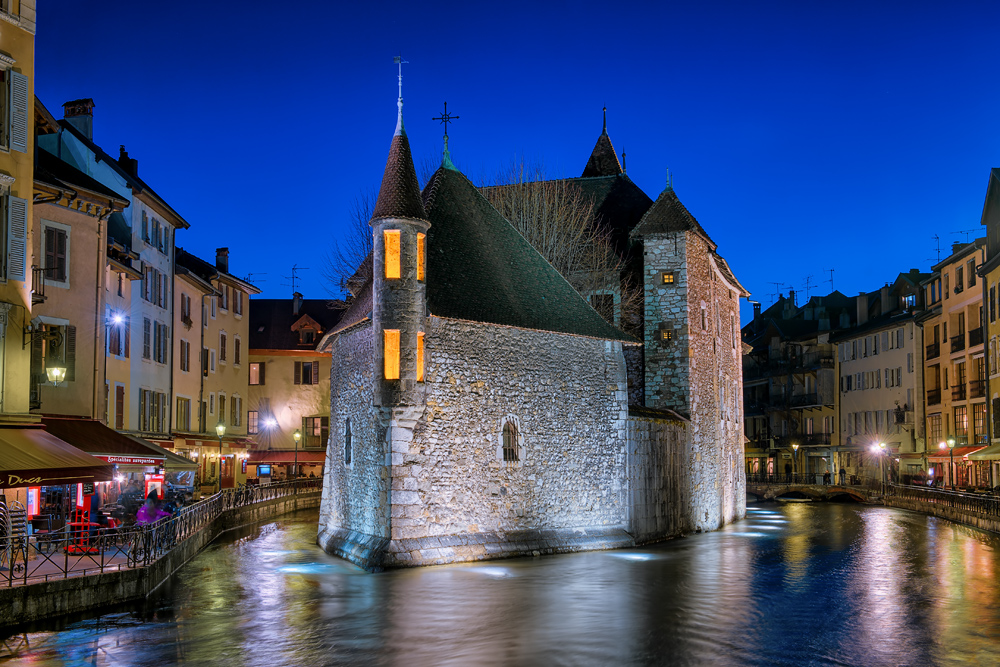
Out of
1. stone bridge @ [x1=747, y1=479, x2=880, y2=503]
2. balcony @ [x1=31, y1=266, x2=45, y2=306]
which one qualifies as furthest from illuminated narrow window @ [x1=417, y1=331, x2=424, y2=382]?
stone bridge @ [x1=747, y1=479, x2=880, y2=503]

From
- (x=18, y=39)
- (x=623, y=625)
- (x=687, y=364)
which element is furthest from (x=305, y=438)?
(x=623, y=625)

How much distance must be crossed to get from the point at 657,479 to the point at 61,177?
1752 cm

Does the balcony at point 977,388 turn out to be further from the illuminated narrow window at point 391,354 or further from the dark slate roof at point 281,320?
the dark slate roof at point 281,320

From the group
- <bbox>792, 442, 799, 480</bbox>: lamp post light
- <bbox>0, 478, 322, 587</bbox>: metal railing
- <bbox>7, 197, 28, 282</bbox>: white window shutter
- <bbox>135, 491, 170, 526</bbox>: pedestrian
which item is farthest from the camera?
<bbox>792, 442, 799, 480</bbox>: lamp post light

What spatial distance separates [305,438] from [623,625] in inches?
1440

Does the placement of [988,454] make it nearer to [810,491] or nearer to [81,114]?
[810,491]

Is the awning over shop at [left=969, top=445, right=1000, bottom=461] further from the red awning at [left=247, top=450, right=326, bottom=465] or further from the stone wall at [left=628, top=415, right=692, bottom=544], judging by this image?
the red awning at [left=247, top=450, right=326, bottom=465]

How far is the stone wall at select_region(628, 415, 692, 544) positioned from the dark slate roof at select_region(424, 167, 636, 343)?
305 centimetres

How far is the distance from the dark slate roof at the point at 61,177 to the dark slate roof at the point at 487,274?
7.65 m

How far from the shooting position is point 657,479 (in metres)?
27.3

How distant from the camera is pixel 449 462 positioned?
71.3 feet

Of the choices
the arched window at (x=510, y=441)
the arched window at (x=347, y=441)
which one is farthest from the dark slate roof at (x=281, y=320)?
the arched window at (x=510, y=441)

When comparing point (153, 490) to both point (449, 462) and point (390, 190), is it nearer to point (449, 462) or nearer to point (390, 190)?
point (449, 462)

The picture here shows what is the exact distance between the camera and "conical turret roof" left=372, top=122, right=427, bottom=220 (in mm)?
21672
